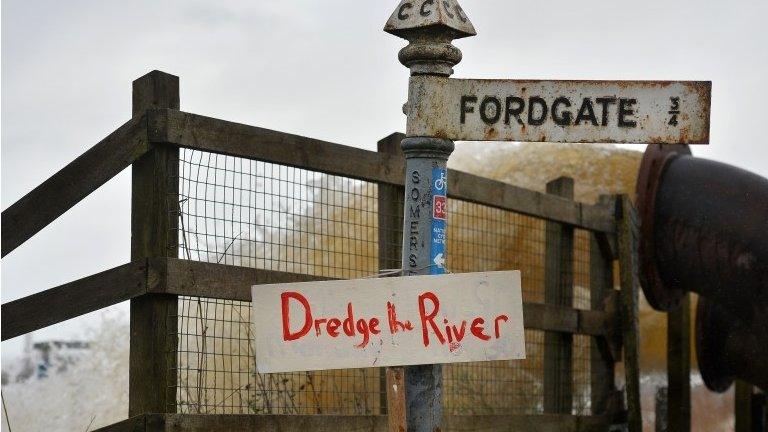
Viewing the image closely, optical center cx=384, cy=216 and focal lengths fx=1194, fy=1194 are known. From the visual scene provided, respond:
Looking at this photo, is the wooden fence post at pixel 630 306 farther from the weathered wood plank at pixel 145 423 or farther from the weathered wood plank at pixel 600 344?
the weathered wood plank at pixel 145 423

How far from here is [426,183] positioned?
4191 millimetres

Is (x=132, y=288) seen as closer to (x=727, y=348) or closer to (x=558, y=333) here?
(x=558, y=333)

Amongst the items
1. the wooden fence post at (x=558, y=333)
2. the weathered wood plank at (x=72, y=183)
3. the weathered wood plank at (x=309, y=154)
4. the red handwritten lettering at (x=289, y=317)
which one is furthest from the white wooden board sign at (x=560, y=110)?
the wooden fence post at (x=558, y=333)

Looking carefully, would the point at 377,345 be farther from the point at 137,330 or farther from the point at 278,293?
the point at 137,330

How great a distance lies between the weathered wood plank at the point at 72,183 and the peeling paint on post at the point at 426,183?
59.3 inches

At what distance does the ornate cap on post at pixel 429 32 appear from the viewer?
4.20 m

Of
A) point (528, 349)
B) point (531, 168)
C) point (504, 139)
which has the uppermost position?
point (531, 168)

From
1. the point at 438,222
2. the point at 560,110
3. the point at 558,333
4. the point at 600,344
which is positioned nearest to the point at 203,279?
the point at 438,222

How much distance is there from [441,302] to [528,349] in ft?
18.0

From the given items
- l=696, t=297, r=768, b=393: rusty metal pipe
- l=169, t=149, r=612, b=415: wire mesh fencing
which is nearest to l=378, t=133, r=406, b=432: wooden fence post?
l=169, t=149, r=612, b=415: wire mesh fencing

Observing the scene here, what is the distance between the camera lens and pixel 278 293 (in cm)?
399

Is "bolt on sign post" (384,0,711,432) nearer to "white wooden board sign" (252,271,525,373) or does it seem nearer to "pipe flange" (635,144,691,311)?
"white wooden board sign" (252,271,525,373)

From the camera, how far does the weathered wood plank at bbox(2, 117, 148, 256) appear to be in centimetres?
524

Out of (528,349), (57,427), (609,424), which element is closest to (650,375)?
(528,349)
